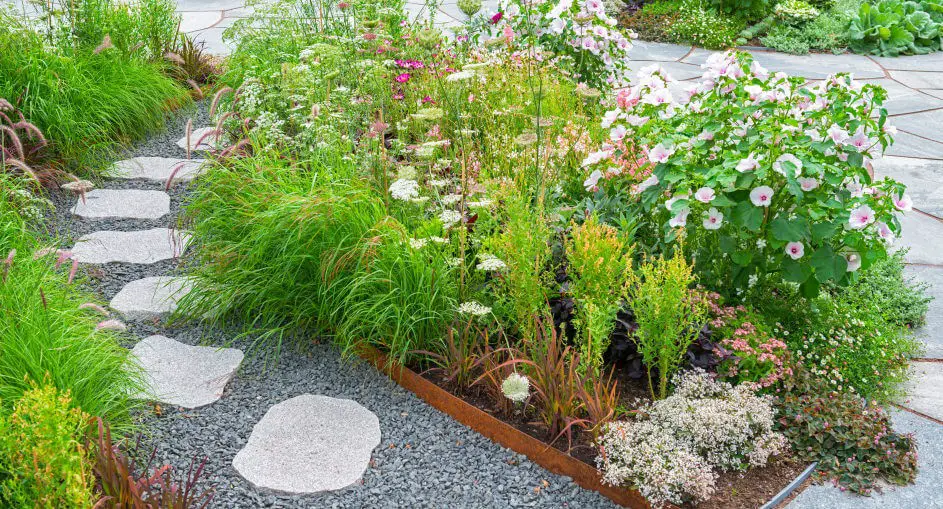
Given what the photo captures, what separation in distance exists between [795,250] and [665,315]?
64cm

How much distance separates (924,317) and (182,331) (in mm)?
3202

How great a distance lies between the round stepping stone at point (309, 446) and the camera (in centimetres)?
279

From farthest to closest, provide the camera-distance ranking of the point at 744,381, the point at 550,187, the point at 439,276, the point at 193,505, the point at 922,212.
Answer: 1. the point at 922,212
2. the point at 550,187
3. the point at 439,276
4. the point at 744,381
5. the point at 193,505

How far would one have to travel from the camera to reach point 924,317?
12.2ft

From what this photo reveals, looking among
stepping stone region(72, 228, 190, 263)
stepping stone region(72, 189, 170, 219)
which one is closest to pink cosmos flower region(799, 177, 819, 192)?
stepping stone region(72, 228, 190, 263)

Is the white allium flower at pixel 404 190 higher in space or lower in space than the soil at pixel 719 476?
higher

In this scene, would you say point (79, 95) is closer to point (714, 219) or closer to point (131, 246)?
point (131, 246)

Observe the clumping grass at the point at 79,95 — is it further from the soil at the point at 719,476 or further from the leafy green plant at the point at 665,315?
the leafy green plant at the point at 665,315

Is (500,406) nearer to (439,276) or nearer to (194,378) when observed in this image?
(439,276)

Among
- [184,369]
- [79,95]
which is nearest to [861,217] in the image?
[184,369]

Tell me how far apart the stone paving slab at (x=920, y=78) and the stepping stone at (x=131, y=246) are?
5781mm

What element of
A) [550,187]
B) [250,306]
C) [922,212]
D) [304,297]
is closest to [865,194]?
[550,187]

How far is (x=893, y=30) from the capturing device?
7676 mm

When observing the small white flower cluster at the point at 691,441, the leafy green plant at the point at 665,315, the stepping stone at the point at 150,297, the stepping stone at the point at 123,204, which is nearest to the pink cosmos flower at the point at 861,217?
the leafy green plant at the point at 665,315
